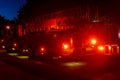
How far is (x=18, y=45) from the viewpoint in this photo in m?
45.4

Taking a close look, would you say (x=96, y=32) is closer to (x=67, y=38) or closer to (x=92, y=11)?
(x=67, y=38)

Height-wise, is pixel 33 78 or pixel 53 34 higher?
pixel 53 34

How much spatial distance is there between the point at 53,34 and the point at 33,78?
15012 millimetres

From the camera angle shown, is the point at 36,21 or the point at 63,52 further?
the point at 36,21

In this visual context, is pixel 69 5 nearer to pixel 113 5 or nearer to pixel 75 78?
pixel 113 5

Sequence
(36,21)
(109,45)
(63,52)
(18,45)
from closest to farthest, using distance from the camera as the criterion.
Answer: (109,45)
(63,52)
(18,45)
(36,21)

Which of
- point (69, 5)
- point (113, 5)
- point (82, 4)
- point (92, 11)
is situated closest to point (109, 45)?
point (113, 5)

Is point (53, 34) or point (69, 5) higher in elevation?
point (69, 5)

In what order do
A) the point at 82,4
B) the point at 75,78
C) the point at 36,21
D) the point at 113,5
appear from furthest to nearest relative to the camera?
1. the point at 36,21
2. the point at 82,4
3. the point at 113,5
4. the point at 75,78

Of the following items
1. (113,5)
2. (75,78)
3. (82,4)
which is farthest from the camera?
(82,4)

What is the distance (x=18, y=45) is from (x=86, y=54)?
22.9 meters

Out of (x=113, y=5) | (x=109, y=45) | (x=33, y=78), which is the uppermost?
(x=113, y=5)

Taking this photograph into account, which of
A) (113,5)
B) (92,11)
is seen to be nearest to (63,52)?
(113,5)

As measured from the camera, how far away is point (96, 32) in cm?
2342
